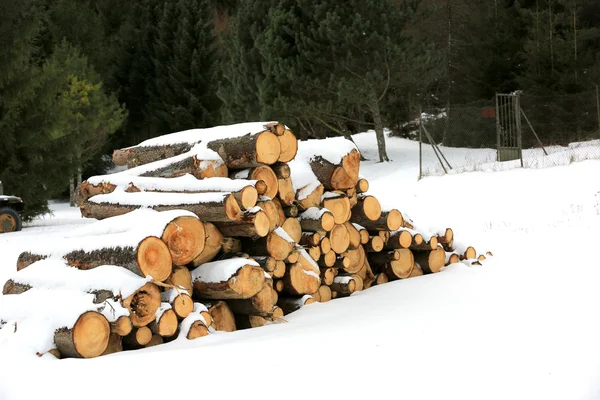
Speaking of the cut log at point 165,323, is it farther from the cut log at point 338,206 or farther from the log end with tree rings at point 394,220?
the log end with tree rings at point 394,220

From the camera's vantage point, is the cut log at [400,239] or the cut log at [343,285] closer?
the cut log at [343,285]

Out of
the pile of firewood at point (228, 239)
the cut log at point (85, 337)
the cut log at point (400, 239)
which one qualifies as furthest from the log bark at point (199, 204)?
the cut log at point (400, 239)

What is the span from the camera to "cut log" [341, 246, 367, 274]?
242 inches

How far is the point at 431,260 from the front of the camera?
685 cm

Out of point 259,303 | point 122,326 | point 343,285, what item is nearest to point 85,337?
point 122,326

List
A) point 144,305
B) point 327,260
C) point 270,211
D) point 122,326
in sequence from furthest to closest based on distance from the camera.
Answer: point 327,260 → point 270,211 → point 144,305 → point 122,326

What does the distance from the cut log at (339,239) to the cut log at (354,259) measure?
106 mm

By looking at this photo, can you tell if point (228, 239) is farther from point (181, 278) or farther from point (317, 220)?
point (317, 220)

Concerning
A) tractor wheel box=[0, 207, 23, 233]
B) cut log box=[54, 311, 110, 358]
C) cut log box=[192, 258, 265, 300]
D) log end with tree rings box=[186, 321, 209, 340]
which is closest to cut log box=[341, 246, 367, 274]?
cut log box=[192, 258, 265, 300]

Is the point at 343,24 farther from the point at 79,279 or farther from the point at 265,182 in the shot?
the point at 79,279

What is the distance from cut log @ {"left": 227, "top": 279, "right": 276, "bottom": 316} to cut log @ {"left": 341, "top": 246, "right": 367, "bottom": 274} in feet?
4.07

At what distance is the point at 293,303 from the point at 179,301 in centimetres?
136

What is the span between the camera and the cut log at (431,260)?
6855mm

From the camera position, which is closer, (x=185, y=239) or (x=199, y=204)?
(x=185, y=239)
